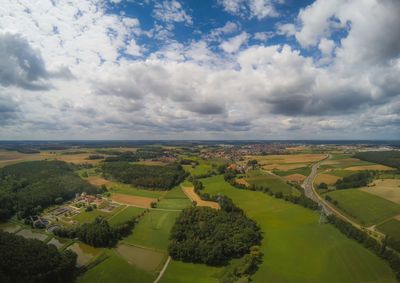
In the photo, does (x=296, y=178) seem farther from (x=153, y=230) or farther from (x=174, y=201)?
(x=153, y=230)

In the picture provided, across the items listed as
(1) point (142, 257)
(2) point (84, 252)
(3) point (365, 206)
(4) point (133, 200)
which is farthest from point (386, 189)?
(2) point (84, 252)

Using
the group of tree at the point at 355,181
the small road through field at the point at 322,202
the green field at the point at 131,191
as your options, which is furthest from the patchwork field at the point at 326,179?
the green field at the point at 131,191

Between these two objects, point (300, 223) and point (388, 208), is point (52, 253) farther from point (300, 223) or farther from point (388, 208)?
point (388, 208)

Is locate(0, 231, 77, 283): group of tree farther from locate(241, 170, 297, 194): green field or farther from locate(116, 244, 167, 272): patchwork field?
locate(241, 170, 297, 194): green field

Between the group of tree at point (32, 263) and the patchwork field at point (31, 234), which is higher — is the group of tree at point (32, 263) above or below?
above

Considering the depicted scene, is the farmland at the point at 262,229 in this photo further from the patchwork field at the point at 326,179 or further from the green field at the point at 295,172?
the green field at the point at 295,172
